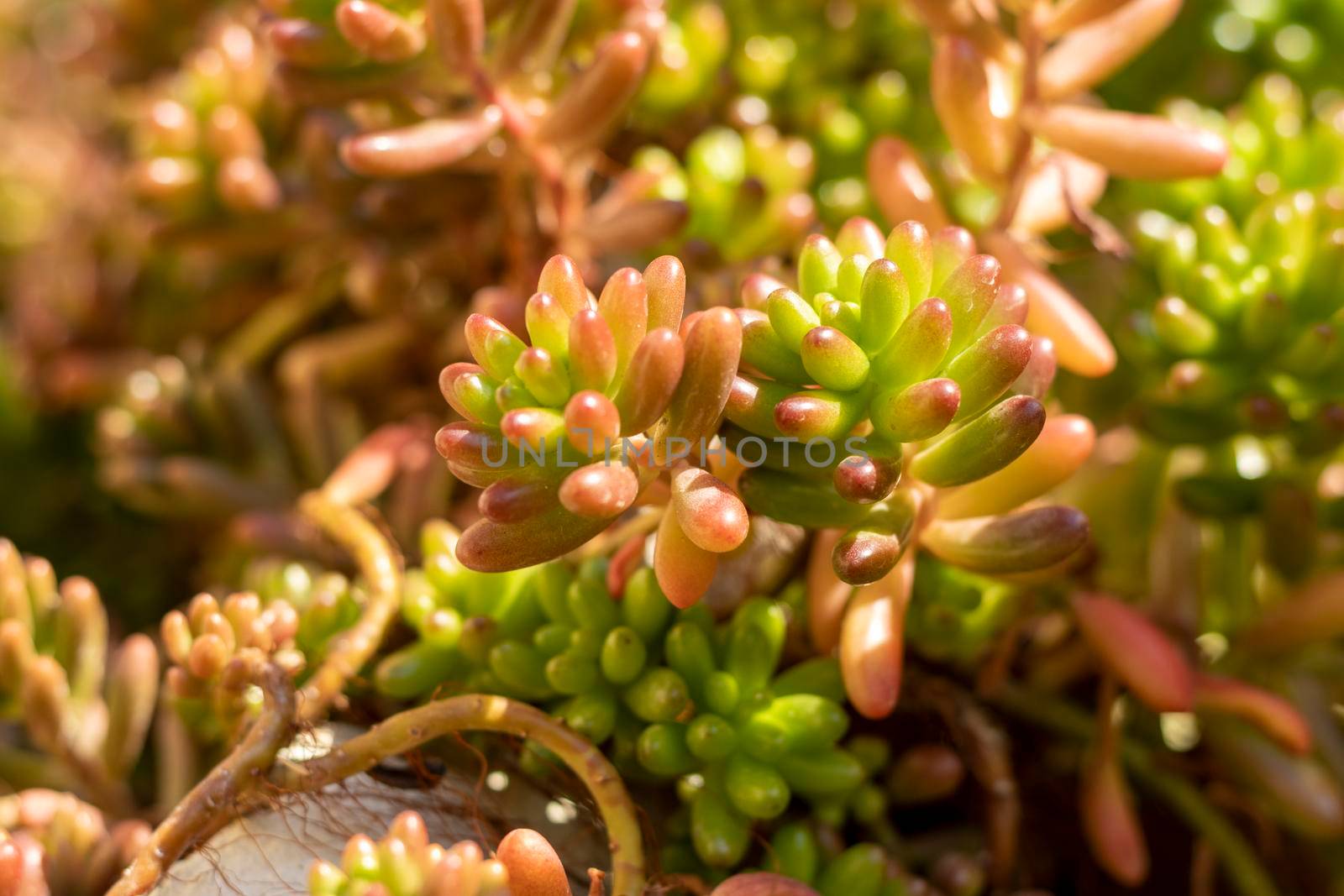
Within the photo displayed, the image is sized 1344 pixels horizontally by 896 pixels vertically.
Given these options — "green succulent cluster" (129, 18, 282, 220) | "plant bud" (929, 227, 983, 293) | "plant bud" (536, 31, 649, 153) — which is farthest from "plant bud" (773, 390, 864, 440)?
"green succulent cluster" (129, 18, 282, 220)

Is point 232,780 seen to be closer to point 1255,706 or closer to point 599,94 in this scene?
point 599,94

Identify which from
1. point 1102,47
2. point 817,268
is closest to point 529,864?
point 817,268

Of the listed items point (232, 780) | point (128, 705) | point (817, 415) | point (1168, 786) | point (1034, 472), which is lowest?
point (1168, 786)

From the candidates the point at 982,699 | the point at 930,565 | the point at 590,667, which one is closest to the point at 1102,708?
the point at 982,699

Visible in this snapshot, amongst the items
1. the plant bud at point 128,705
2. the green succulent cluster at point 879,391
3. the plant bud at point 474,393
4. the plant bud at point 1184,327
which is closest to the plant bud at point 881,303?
the green succulent cluster at point 879,391

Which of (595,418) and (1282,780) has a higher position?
(595,418)

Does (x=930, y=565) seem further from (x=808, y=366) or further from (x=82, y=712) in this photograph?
(x=82, y=712)

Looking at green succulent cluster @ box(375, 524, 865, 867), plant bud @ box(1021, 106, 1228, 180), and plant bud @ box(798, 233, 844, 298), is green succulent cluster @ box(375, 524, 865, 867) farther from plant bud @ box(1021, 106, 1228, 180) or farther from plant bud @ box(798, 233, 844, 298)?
plant bud @ box(1021, 106, 1228, 180)
